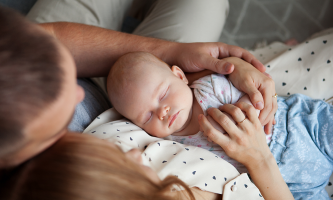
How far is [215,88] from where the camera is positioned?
3.68 ft

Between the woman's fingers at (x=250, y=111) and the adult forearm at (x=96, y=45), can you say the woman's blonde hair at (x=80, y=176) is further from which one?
the adult forearm at (x=96, y=45)

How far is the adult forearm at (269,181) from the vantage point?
96 cm

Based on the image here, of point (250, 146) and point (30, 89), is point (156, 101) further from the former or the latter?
point (30, 89)

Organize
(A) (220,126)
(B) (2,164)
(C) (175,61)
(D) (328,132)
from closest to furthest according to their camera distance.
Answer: (B) (2,164)
(A) (220,126)
(D) (328,132)
(C) (175,61)

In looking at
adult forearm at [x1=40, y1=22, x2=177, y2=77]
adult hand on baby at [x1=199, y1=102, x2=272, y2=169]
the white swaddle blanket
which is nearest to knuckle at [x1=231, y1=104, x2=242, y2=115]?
adult hand on baby at [x1=199, y1=102, x2=272, y2=169]

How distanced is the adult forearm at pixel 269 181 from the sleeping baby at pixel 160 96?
93 mm

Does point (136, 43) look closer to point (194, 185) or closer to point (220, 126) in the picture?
point (220, 126)

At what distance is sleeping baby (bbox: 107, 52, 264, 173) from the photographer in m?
1.05

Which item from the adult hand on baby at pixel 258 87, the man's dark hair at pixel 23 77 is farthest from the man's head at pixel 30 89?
the adult hand on baby at pixel 258 87

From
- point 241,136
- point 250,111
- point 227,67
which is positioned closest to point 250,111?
point 250,111

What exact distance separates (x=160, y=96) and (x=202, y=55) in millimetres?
294

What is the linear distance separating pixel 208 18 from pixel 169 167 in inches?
43.1

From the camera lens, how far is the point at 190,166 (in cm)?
87

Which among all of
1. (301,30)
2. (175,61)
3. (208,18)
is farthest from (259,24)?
(175,61)
